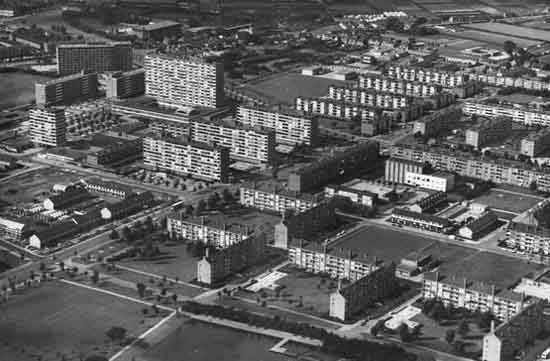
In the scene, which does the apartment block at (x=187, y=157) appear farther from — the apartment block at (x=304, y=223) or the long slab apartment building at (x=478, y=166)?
the long slab apartment building at (x=478, y=166)

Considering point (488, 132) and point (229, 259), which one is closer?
point (229, 259)

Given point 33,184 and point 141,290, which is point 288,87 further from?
point 141,290

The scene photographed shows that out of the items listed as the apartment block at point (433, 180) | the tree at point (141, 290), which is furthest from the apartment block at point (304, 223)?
the tree at point (141, 290)

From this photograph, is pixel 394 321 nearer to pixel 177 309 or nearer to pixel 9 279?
pixel 177 309

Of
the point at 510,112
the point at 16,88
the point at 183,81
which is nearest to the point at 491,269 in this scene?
the point at 510,112

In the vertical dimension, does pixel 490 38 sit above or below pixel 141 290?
above

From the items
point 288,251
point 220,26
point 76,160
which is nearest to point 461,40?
point 220,26
